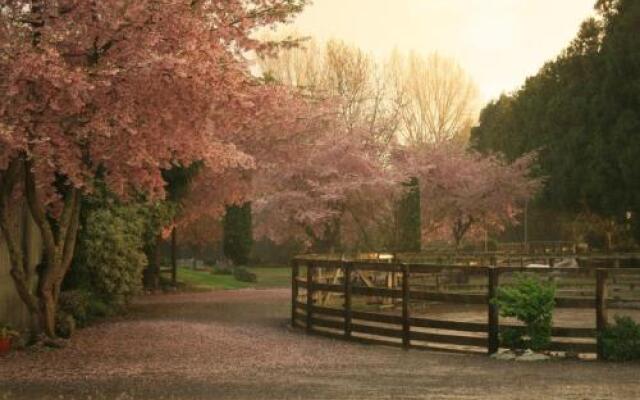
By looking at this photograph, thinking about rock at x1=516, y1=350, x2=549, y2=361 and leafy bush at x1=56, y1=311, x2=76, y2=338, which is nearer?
rock at x1=516, y1=350, x2=549, y2=361

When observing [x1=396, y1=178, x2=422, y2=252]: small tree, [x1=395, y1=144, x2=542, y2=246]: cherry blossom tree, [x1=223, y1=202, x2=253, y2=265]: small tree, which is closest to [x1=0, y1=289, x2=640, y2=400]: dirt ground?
[x1=396, y1=178, x2=422, y2=252]: small tree

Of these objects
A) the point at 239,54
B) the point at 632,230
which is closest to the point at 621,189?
the point at 632,230

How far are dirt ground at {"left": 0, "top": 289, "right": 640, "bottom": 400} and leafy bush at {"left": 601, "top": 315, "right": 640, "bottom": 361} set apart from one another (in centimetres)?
37

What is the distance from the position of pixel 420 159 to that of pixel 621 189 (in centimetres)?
986

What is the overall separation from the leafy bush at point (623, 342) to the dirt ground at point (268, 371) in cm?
37

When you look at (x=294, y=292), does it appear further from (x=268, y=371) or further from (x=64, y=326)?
(x=268, y=371)

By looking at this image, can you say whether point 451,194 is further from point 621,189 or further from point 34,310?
point 34,310

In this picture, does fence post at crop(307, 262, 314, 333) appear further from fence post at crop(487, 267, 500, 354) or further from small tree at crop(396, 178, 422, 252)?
small tree at crop(396, 178, 422, 252)

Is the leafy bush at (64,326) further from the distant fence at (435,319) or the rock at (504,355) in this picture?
the rock at (504,355)

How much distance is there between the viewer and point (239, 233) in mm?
43469

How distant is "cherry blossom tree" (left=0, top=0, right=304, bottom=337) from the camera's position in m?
13.1

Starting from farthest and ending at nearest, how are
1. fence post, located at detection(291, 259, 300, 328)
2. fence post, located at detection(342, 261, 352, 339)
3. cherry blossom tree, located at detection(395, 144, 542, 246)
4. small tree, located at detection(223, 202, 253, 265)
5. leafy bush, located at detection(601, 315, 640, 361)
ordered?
cherry blossom tree, located at detection(395, 144, 542, 246)
small tree, located at detection(223, 202, 253, 265)
fence post, located at detection(291, 259, 300, 328)
fence post, located at detection(342, 261, 352, 339)
leafy bush, located at detection(601, 315, 640, 361)

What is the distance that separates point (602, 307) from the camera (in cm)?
1395

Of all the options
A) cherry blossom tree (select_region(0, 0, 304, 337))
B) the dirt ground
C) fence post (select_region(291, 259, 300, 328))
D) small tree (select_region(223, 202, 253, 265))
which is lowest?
the dirt ground
